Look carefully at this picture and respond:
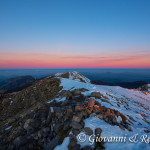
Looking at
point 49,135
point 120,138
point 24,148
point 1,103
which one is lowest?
point 1,103

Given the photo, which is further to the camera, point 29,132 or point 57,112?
point 57,112

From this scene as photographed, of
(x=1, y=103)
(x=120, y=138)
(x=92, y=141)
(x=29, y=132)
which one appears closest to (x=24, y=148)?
(x=29, y=132)

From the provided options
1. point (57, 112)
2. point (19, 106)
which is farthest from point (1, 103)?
point (57, 112)

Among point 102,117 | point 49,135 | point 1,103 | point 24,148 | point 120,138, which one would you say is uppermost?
point 102,117

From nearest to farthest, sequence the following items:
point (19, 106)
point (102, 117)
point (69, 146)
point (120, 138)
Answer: point (69, 146)
point (120, 138)
point (102, 117)
point (19, 106)

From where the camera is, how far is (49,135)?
316 inches

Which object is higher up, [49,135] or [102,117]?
[102,117]

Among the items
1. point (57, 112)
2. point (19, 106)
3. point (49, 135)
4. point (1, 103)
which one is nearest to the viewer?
point (49, 135)

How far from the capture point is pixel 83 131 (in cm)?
720

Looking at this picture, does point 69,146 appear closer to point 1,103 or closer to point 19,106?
point 19,106

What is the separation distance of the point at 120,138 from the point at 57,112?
6473 mm

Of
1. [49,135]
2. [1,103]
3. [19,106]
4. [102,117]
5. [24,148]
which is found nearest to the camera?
[24,148]

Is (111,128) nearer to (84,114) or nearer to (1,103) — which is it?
(84,114)

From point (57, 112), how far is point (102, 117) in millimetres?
4967
